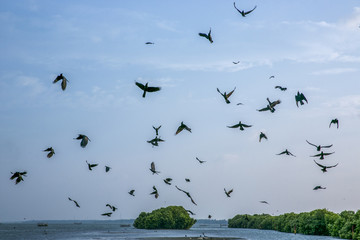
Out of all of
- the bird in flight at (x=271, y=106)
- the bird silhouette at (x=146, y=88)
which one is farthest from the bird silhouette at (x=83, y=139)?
the bird in flight at (x=271, y=106)

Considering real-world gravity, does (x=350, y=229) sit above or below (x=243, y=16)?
below

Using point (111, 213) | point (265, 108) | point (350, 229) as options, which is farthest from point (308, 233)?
point (265, 108)

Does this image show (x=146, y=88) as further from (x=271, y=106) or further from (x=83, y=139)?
(x=271, y=106)

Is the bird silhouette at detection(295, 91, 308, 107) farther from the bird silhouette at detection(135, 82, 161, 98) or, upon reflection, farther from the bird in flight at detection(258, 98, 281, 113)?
the bird silhouette at detection(135, 82, 161, 98)

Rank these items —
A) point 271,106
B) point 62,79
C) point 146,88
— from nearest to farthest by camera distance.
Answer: point 146,88, point 62,79, point 271,106

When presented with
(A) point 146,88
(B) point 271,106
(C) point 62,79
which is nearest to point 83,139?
(C) point 62,79

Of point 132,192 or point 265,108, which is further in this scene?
point 132,192

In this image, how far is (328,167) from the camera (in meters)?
28.0

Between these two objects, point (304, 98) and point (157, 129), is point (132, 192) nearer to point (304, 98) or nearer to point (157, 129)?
point (157, 129)

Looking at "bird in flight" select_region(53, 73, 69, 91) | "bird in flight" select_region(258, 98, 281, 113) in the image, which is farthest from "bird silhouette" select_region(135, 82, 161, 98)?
"bird in flight" select_region(258, 98, 281, 113)

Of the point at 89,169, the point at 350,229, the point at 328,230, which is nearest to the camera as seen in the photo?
the point at 89,169

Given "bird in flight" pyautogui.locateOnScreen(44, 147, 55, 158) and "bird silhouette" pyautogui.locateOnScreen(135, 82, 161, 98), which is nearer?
"bird silhouette" pyautogui.locateOnScreen(135, 82, 161, 98)

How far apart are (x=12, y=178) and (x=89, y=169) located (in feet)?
15.8

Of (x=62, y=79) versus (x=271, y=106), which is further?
(x=271, y=106)
